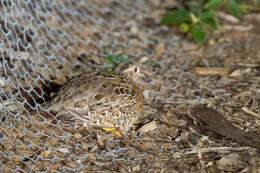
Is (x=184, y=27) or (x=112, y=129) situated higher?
(x=184, y=27)

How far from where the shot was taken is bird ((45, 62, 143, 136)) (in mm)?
3613

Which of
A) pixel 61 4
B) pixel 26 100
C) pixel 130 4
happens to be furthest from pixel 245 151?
pixel 130 4

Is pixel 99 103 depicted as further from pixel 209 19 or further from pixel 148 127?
pixel 209 19

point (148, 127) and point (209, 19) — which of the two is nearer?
point (148, 127)

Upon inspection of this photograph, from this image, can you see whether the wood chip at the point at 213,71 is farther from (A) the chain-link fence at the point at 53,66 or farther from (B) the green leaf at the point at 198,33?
(A) the chain-link fence at the point at 53,66

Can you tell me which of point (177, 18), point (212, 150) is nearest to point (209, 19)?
point (177, 18)

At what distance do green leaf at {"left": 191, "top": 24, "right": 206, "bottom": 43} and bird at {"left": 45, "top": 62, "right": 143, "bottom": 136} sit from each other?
2.18 m

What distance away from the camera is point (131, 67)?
13.9 feet

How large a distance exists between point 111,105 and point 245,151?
1428 mm

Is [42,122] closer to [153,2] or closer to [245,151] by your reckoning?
[245,151]

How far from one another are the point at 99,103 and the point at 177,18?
2.99 m

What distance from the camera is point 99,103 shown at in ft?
11.9

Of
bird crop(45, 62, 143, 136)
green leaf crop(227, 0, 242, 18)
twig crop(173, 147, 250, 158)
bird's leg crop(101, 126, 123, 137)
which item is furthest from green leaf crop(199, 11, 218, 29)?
bird's leg crop(101, 126, 123, 137)

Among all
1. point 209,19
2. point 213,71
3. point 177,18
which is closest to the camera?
point 213,71
